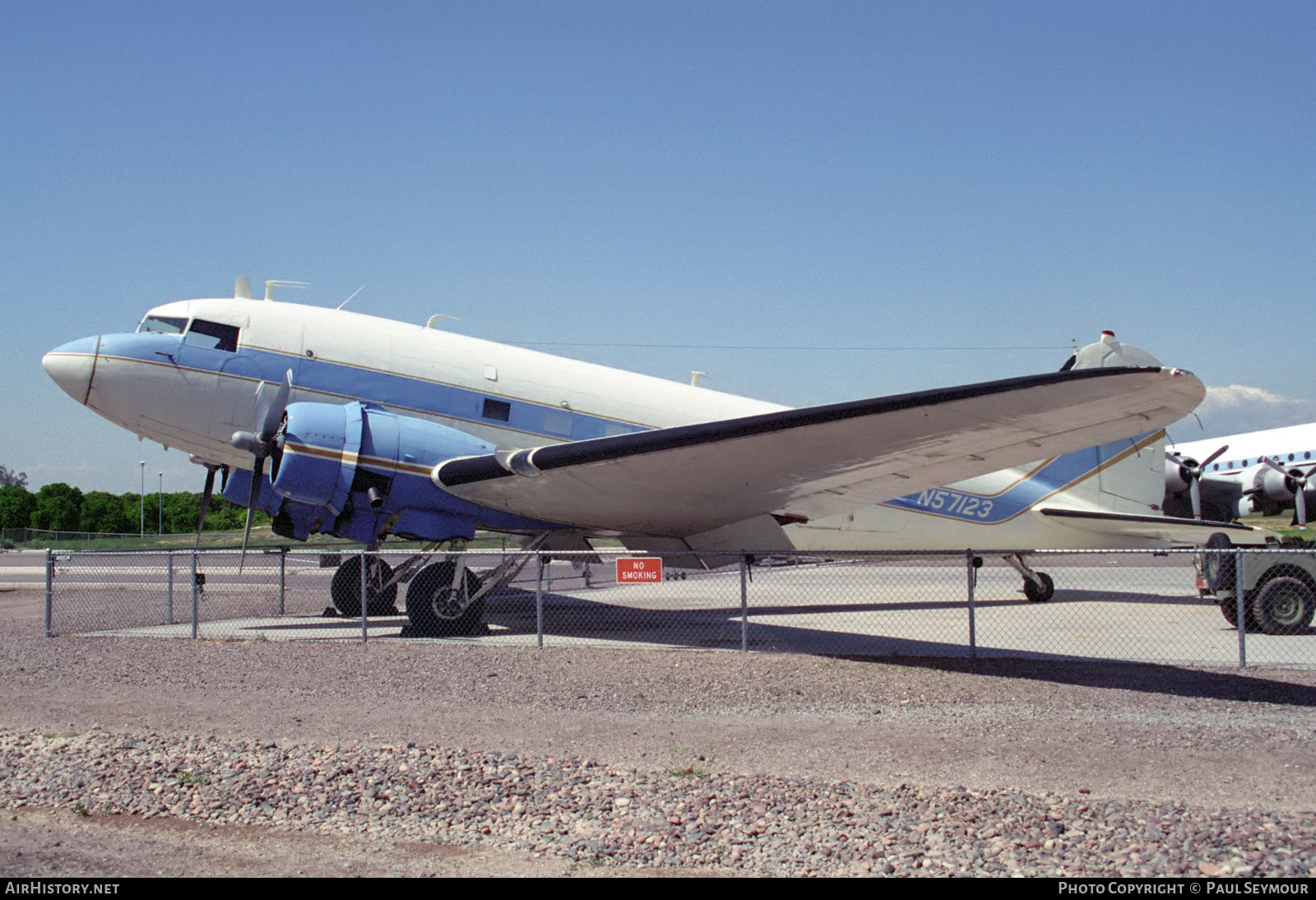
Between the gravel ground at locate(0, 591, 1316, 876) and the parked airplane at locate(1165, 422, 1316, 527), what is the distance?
84.5 ft

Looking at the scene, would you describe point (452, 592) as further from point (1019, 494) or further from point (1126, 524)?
point (1126, 524)

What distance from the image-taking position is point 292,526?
12.9 metres

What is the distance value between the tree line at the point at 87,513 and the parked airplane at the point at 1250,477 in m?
61.4

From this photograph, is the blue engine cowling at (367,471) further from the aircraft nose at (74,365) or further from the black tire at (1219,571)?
the black tire at (1219,571)

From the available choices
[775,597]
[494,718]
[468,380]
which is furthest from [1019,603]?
[494,718]

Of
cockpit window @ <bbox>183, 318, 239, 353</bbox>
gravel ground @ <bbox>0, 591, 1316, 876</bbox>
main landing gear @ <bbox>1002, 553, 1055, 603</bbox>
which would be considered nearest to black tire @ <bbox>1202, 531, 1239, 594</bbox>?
gravel ground @ <bbox>0, 591, 1316, 876</bbox>

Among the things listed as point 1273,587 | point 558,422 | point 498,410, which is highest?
point 498,410

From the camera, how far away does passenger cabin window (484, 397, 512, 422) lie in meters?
13.3

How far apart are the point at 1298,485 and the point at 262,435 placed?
3395cm

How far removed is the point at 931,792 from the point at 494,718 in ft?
12.4

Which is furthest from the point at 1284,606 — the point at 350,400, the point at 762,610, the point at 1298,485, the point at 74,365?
the point at 1298,485

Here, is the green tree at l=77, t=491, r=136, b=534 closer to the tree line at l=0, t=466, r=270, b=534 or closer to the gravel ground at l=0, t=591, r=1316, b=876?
the tree line at l=0, t=466, r=270, b=534

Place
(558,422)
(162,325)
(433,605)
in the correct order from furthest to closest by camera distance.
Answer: (558,422)
(162,325)
(433,605)

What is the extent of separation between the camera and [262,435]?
11.9 m
